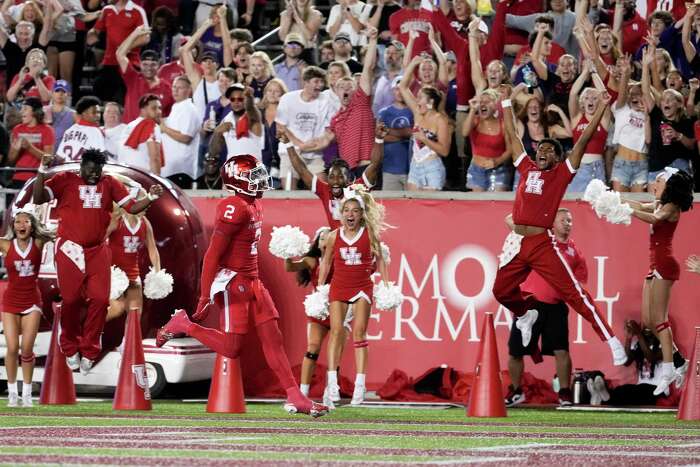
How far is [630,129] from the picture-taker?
15688 mm

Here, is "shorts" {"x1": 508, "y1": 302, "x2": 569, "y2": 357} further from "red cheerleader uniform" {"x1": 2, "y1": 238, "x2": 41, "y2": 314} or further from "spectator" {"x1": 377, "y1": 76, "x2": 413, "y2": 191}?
"red cheerleader uniform" {"x1": 2, "y1": 238, "x2": 41, "y2": 314}

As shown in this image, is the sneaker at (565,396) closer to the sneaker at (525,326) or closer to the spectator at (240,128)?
the sneaker at (525,326)

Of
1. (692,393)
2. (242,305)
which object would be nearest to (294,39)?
(242,305)

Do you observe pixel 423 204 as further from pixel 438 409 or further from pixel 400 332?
pixel 438 409

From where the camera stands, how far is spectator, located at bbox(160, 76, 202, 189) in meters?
17.6

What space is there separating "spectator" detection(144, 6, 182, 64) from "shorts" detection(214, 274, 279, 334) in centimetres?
931

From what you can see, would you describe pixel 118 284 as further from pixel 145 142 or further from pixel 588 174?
pixel 588 174

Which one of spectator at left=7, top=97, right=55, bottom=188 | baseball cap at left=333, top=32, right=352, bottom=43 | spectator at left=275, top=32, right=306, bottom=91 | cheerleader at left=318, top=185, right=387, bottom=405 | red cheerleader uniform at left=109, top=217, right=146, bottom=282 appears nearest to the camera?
cheerleader at left=318, top=185, right=387, bottom=405

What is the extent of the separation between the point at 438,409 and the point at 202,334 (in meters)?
2.99

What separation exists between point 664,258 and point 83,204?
18.8ft

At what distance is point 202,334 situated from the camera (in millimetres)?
11586

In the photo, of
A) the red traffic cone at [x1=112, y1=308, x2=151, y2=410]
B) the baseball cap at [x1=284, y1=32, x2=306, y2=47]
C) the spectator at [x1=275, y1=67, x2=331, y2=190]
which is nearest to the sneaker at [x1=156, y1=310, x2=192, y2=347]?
the red traffic cone at [x1=112, y1=308, x2=151, y2=410]

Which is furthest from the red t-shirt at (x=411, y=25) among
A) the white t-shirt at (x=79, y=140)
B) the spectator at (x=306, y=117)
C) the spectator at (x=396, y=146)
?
the white t-shirt at (x=79, y=140)

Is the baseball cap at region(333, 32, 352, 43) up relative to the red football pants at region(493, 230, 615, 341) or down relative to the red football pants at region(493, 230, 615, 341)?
up
